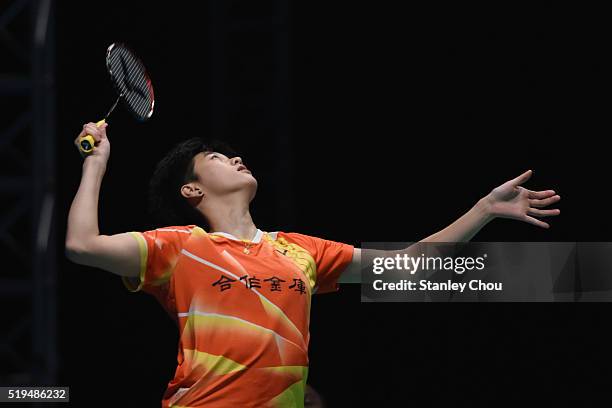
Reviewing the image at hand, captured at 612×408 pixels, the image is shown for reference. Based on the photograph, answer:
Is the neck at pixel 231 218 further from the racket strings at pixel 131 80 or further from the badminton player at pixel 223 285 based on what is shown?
the racket strings at pixel 131 80

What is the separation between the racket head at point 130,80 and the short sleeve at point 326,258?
0.85 meters

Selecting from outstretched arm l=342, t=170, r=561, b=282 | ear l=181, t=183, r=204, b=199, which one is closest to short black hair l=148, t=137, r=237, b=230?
ear l=181, t=183, r=204, b=199

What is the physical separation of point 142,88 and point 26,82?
1263 millimetres

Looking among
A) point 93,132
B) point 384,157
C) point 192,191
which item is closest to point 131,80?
point 192,191

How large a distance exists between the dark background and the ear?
108 inches

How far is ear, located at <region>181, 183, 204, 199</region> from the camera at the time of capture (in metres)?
3.49

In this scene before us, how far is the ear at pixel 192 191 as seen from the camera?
3.49 m

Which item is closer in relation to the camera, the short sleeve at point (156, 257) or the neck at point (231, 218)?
the short sleeve at point (156, 257)

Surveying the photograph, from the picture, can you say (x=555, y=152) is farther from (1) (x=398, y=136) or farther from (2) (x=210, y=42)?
(2) (x=210, y=42)

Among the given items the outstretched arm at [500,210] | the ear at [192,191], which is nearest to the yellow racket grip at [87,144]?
the ear at [192,191]

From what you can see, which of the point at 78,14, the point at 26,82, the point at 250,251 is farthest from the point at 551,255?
the point at 78,14

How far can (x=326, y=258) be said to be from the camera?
345 cm

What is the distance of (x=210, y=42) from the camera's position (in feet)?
22.1

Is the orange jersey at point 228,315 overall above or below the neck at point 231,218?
below
